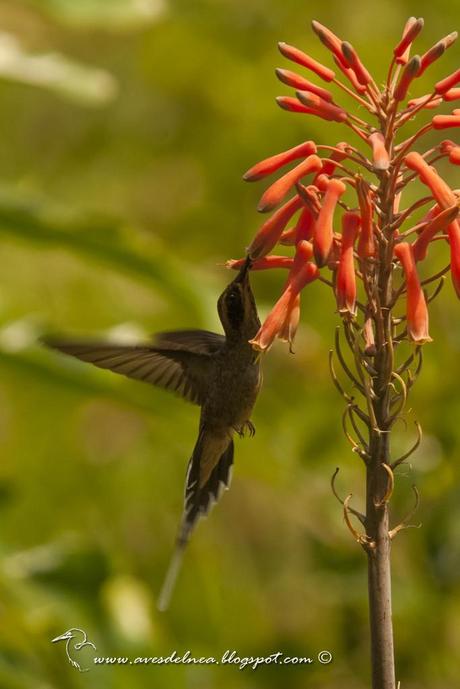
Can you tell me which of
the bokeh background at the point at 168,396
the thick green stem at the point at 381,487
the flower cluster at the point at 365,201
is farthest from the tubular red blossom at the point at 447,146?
the bokeh background at the point at 168,396

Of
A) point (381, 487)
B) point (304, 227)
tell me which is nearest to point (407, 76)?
point (304, 227)

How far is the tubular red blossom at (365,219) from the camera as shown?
240 cm

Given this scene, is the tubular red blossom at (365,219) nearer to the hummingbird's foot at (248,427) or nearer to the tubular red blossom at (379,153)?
the tubular red blossom at (379,153)

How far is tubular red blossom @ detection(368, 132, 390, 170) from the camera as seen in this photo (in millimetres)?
2348

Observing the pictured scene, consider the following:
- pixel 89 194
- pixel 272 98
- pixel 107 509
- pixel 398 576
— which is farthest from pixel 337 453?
pixel 89 194

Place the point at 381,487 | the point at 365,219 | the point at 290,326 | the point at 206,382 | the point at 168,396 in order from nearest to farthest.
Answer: the point at 381,487 → the point at 365,219 → the point at 290,326 → the point at 206,382 → the point at 168,396

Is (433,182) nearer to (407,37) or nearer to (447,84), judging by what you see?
(447,84)

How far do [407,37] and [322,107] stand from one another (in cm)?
26

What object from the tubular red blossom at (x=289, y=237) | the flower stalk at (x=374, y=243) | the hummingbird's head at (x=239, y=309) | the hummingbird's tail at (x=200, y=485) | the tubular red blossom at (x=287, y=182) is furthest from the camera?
the hummingbird's tail at (x=200, y=485)

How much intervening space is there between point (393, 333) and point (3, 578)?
2.25 m

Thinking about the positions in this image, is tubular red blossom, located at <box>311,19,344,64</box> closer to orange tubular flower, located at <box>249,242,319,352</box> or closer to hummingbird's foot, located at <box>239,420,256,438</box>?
orange tubular flower, located at <box>249,242,319,352</box>

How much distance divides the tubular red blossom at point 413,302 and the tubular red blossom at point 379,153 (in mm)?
206

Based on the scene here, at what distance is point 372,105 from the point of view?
8.45 feet

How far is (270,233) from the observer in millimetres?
2582
